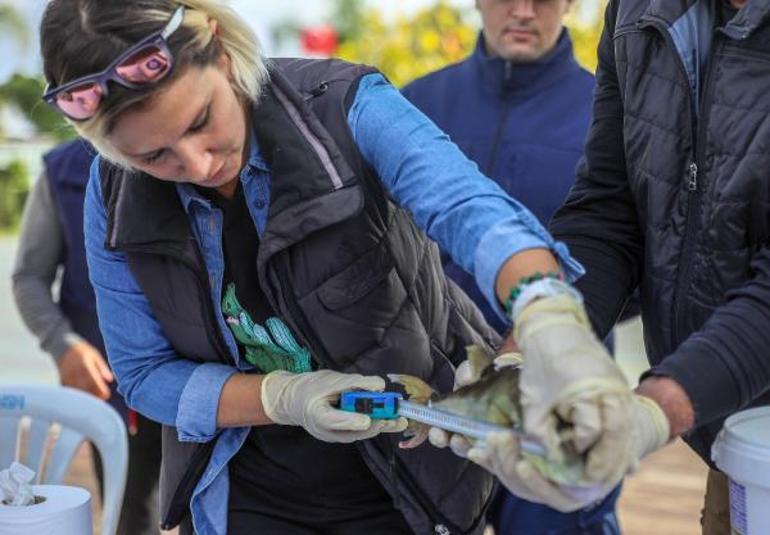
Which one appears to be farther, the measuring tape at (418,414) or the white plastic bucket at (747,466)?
the white plastic bucket at (747,466)


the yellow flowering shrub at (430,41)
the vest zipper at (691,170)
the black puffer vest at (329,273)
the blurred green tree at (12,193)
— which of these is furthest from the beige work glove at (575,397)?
the blurred green tree at (12,193)

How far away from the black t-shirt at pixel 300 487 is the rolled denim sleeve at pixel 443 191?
0.45m

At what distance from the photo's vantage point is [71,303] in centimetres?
368

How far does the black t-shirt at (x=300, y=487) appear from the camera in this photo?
6.87 ft

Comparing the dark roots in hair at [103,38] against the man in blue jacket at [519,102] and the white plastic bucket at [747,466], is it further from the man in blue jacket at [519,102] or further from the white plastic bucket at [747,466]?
the man in blue jacket at [519,102]

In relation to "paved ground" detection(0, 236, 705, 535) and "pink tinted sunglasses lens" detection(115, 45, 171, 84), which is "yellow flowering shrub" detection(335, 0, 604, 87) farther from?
"pink tinted sunglasses lens" detection(115, 45, 171, 84)

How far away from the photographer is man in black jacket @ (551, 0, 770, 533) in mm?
1599

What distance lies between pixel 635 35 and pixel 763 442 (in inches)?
24.3

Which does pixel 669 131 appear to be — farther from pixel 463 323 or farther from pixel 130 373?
pixel 130 373

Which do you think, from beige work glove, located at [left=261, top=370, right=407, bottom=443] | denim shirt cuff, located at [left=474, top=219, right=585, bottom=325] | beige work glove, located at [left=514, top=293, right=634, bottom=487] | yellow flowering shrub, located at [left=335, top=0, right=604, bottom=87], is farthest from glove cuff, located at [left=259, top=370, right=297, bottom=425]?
yellow flowering shrub, located at [left=335, top=0, right=604, bottom=87]

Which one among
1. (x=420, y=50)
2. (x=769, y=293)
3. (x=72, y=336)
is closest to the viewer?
(x=769, y=293)

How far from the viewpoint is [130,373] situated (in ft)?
6.96

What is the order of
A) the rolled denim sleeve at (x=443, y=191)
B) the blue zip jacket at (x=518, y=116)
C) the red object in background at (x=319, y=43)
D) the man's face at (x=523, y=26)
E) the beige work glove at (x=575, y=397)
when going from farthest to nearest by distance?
the red object in background at (x=319, y=43), the man's face at (x=523, y=26), the blue zip jacket at (x=518, y=116), the rolled denim sleeve at (x=443, y=191), the beige work glove at (x=575, y=397)

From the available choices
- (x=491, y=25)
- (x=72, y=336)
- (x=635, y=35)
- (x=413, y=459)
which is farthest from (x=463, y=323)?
(x=72, y=336)
